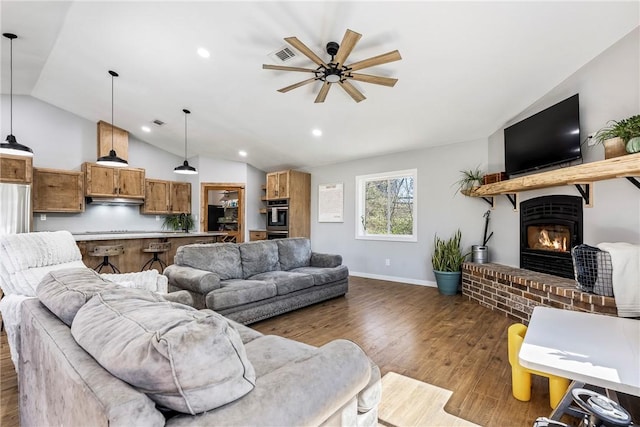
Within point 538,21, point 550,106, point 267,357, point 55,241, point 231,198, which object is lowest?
point 267,357

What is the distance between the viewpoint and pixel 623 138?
2.37 metres

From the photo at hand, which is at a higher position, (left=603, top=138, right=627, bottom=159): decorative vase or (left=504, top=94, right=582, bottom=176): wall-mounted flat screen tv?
(left=504, top=94, right=582, bottom=176): wall-mounted flat screen tv

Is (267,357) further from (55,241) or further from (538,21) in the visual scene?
(538,21)

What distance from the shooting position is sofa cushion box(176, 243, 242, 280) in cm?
358

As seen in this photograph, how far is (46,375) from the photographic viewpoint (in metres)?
1.10

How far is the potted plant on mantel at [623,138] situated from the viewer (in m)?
2.28

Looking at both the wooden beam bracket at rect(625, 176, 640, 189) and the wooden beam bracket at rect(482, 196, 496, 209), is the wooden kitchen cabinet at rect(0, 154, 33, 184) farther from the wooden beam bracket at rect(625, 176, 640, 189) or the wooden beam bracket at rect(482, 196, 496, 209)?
the wooden beam bracket at rect(625, 176, 640, 189)

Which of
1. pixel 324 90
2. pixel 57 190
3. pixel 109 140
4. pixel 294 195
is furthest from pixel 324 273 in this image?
pixel 109 140

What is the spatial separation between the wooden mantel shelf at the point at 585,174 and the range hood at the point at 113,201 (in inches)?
280

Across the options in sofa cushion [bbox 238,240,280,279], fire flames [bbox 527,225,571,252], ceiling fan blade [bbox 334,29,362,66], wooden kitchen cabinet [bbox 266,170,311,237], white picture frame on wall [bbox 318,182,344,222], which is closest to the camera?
ceiling fan blade [bbox 334,29,362,66]

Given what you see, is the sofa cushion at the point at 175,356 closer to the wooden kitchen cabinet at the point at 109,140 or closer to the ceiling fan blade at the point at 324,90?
the ceiling fan blade at the point at 324,90

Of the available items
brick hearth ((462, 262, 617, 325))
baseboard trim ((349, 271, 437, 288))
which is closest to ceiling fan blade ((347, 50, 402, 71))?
brick hearth ((462, 262, 617, 325))

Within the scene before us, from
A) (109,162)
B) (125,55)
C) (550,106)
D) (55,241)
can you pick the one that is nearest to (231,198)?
(109,162)

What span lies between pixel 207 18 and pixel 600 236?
4.44 metres
